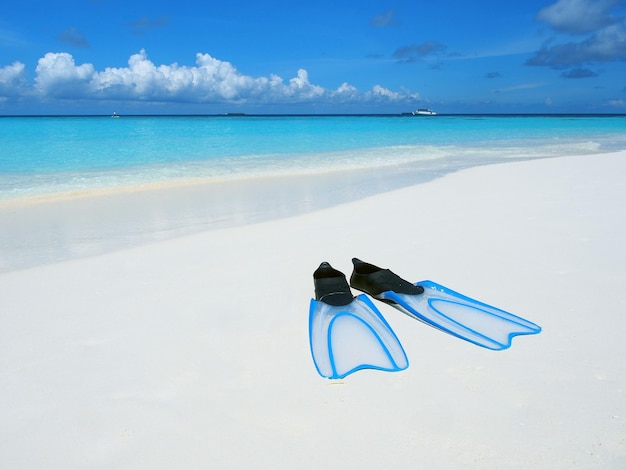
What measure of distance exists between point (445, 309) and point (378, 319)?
49cm

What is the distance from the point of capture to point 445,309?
335 cm

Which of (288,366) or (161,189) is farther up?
(288,366)

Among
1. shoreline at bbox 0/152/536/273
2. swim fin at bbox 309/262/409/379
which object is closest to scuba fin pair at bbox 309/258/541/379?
swim fin at bbox 309/262/409/379

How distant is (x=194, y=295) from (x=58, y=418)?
1498mm

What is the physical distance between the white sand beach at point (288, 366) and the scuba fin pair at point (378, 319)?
79 millimetres

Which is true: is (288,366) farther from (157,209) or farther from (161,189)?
(161,189)

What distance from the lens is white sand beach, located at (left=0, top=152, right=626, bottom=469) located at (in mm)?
2082

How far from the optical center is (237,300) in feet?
11.9

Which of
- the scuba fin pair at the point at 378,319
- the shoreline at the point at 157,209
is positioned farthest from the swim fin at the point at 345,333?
the shoreline at the point at 157,209

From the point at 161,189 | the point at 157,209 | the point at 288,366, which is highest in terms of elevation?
the point at 288,366

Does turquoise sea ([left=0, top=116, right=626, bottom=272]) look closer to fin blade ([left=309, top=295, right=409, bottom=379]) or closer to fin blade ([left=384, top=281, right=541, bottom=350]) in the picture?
fin blade ([left=309, top=295, right=409, bottom=379])

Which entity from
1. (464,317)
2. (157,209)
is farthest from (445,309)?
(157,209)

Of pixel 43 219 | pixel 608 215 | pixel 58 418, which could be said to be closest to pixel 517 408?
pixel 58 418

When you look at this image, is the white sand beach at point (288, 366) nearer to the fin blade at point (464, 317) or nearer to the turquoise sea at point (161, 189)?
the fin blade at point (464, 317)
